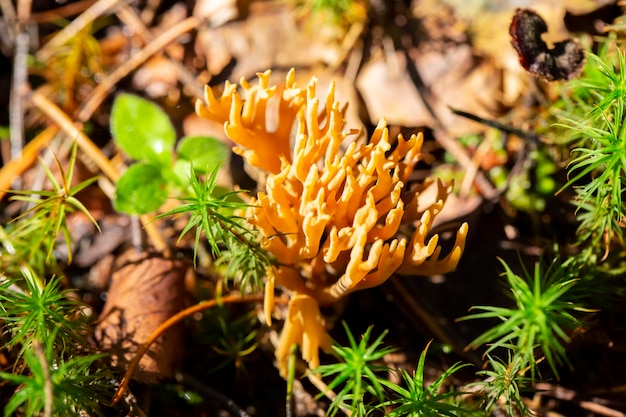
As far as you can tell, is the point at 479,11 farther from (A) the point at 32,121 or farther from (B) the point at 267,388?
(A) the point at 32,121

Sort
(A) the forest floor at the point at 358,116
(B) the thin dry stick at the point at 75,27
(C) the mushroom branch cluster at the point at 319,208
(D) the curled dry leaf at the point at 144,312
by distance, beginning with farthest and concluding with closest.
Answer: (B) the thin dry stick at the point at 75,27, (A) the forest floor at the point at 358,116, (D) the curled dry leaf at the point at 144,312, (C) the mushroom branch cluster at the point at 319,208

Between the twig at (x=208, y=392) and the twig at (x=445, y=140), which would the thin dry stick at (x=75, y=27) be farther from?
the twig at (x=208, y=392)

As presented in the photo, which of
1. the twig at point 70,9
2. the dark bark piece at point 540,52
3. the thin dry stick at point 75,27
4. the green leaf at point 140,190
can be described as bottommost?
the green leaf at point 140,190

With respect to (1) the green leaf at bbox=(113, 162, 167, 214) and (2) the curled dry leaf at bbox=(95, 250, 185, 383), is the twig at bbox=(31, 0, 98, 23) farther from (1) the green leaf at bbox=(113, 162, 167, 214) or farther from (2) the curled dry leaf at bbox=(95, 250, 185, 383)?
(2) the curled dry leaf at bbox=(95, 250, 185, 383)

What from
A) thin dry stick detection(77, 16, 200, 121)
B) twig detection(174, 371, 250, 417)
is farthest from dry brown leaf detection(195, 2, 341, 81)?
twig detection(174, 371, 250, 417)

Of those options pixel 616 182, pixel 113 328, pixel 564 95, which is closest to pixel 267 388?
pixel 113 328

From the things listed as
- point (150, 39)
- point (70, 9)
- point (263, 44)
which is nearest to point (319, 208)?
point (263, 44)

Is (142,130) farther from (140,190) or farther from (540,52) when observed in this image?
(540,52)

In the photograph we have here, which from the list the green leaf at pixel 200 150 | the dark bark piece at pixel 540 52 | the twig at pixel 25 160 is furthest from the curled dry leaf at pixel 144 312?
the dark bark piece at pixel 540 52
